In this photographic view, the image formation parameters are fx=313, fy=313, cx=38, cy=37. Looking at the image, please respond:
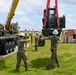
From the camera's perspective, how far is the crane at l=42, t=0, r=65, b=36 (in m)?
18.1

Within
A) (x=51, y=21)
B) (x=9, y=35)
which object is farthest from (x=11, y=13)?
(x=51, y=21)

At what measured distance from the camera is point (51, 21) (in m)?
18.3

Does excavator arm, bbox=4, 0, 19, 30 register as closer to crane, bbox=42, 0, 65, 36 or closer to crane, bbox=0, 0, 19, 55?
crane, bbox=0, 0, 19, 55

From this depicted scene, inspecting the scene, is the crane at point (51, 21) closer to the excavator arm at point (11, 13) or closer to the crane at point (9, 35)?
the crane at point (9, 35)

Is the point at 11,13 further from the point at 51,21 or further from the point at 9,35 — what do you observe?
the point at 51,21

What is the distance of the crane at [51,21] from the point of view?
59.4ft

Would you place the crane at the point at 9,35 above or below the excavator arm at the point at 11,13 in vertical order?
below

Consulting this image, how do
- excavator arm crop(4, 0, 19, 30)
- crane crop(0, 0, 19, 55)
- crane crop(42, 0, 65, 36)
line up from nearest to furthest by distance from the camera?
crane crop(42, 0, 65, 36) → crane crop(0, 0, 19, 55) → excavator arm crop(4, 0, 19, 30)

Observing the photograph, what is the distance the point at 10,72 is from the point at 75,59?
223 inches

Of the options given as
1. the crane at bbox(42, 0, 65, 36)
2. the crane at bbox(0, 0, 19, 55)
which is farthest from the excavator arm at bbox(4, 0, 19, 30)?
the crane at bbox(42, 0, 65, 36)

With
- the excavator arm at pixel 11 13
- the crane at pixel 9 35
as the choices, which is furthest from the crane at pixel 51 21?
the excavator arm at pixel 11 13

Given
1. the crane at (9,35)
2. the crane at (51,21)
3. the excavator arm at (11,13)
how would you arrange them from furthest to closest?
1. the excavator arm at (11,13)
2. the crane at (9,35)
3. the crane at (51,21)

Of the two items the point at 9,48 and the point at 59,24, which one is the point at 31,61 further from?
the point at 9,48

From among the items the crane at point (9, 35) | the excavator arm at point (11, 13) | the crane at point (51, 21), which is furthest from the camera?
the excavator arm at point (11, 13)
